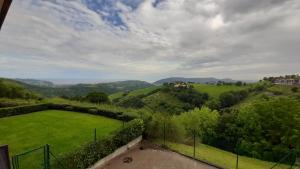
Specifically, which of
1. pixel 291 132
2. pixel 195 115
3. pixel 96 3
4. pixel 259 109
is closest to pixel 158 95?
pixel 195 115

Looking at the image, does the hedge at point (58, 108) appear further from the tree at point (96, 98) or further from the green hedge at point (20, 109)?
the tree at point (96, 98)

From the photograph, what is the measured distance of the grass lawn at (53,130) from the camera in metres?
13.5

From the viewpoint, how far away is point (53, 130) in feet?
56.2

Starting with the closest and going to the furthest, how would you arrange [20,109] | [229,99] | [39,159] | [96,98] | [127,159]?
[39,159], [127,159], [20,109], [96,98], [229,99]

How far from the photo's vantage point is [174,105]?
65.8 meters

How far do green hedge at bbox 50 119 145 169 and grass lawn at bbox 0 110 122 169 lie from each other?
0.59 meters

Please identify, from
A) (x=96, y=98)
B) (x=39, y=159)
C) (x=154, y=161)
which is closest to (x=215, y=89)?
(x=96, y=98)

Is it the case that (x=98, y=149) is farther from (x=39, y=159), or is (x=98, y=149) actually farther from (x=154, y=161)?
(x=154, y=161)

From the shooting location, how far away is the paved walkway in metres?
12.2

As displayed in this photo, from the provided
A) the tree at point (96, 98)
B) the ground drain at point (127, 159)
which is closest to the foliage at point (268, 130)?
the ground drain at point (127, 159)

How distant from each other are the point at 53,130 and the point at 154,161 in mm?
9203

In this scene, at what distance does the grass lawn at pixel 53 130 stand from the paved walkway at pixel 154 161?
201 cm

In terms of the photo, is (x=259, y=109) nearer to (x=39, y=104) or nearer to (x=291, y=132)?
(x=291, y=132)

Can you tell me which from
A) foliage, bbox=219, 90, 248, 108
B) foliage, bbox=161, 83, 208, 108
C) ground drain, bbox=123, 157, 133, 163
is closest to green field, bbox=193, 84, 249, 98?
foliage, bbox=161, 83, 208, 108
